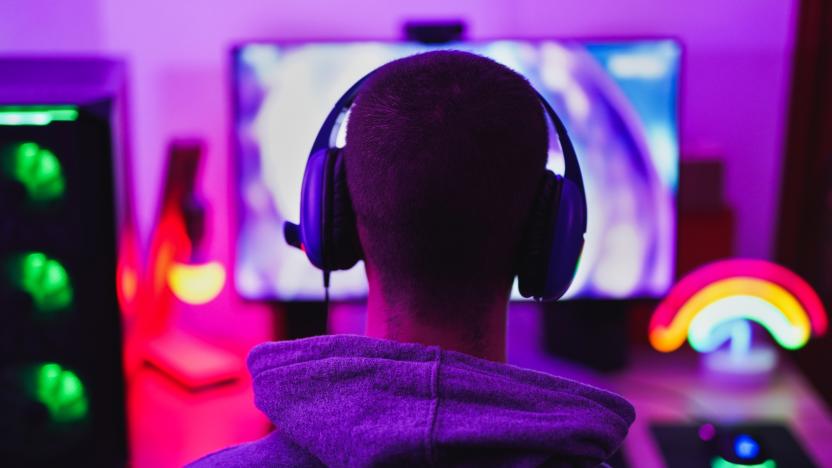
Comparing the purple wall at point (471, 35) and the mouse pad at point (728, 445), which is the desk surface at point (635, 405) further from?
the purple wall at point (471, 35)

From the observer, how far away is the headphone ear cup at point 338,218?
763 mm

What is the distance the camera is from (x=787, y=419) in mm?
1335

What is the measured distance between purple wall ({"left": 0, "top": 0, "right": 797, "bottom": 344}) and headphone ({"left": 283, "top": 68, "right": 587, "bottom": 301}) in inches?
31.6

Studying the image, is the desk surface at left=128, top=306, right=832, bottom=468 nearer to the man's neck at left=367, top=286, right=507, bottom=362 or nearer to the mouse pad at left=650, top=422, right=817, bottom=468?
the mouse pad at left=650, top=422, right=817, bottom=468

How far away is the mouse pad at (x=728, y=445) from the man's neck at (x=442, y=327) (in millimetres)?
592

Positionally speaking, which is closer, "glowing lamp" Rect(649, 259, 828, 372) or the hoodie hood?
the hoodie hood

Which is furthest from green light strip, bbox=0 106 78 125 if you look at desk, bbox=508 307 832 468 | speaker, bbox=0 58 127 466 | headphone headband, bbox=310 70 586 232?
desk, bbox=508 307 832 468

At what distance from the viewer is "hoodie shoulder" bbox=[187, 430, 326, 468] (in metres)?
0.71

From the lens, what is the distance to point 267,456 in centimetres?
72

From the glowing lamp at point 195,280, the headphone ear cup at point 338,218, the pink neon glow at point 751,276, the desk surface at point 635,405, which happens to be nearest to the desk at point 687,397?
the desk surface at point 635,405

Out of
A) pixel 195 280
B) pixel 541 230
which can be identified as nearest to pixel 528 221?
pixel 541 230

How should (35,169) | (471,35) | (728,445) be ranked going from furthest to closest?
1. (471,35)
2. (728,445)
3. (35,169)

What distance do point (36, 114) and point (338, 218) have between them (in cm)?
53

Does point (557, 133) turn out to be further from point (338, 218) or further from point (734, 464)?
point (734, 464)
